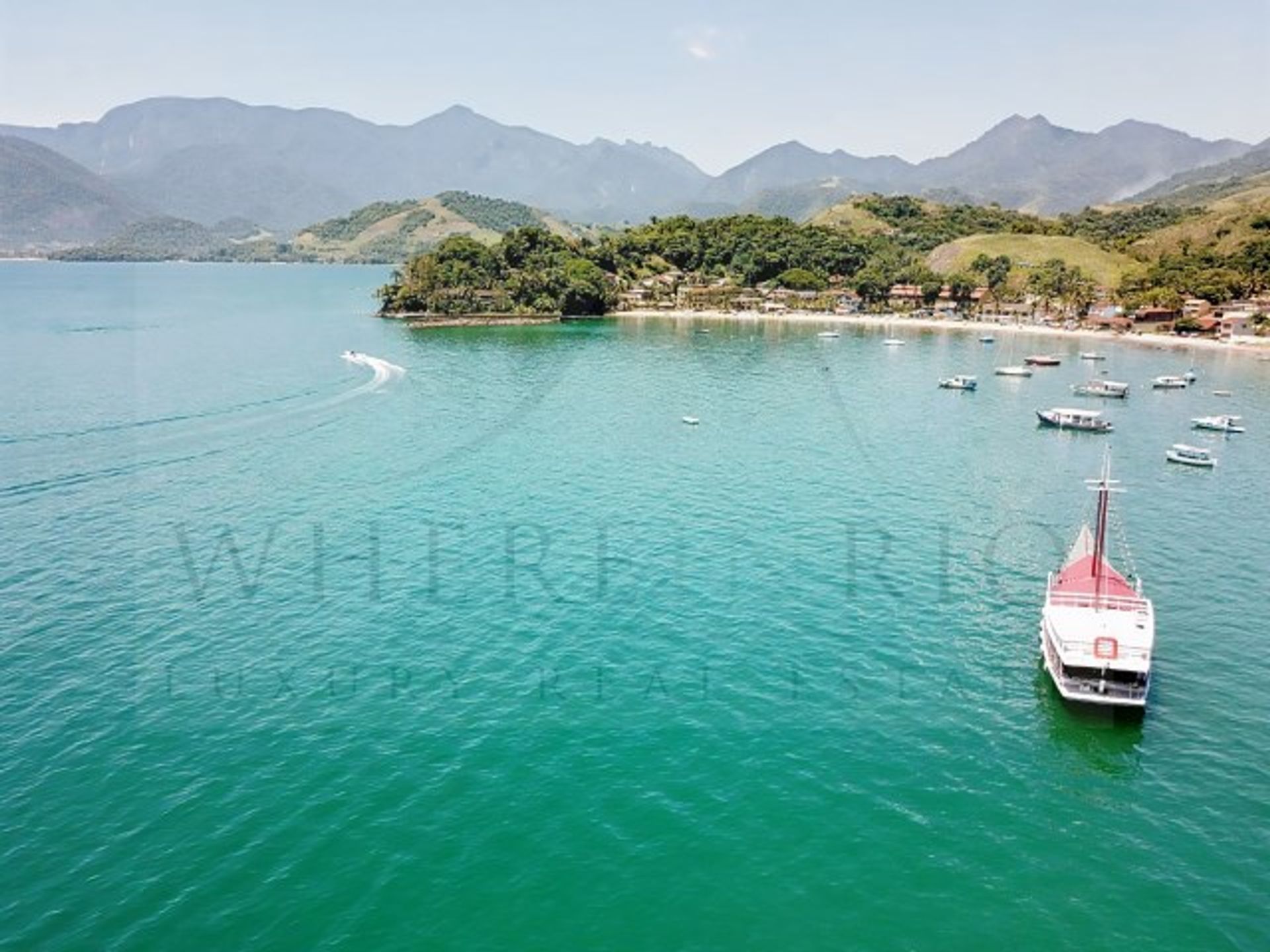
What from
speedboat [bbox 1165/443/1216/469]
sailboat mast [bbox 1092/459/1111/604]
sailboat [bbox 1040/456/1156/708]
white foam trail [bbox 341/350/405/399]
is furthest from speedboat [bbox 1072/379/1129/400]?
white foam trail [bbox 341/350/405/399]

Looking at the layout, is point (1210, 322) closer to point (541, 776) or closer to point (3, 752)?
point (541, 776)

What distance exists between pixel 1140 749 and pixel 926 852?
12.7 meters

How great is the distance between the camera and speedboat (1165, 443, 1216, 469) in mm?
84369

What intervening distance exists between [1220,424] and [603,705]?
91.6 m

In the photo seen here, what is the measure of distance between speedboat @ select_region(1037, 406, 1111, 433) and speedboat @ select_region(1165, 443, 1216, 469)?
1436 cm

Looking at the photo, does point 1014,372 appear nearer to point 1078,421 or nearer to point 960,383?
point 960,383

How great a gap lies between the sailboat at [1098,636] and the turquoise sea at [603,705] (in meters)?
1.44

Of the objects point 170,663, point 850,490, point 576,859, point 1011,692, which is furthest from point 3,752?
point 850,490

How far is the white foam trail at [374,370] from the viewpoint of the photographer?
114250mm

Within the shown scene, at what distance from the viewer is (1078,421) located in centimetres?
10194

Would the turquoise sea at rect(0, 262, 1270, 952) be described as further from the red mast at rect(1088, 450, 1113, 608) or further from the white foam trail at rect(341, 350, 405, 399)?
the white foam trail at rect(341, 350, 405, 399)

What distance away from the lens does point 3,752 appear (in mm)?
35156

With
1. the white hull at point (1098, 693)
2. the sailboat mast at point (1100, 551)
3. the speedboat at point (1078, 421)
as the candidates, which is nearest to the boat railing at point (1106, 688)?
the white hull at point (1098, 693)

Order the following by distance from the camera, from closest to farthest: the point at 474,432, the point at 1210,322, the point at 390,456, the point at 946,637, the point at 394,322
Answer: the point at 946,637 < the point at 390,456 < the point at 474,432 < the point at 1210,322 < the point at 394,322
